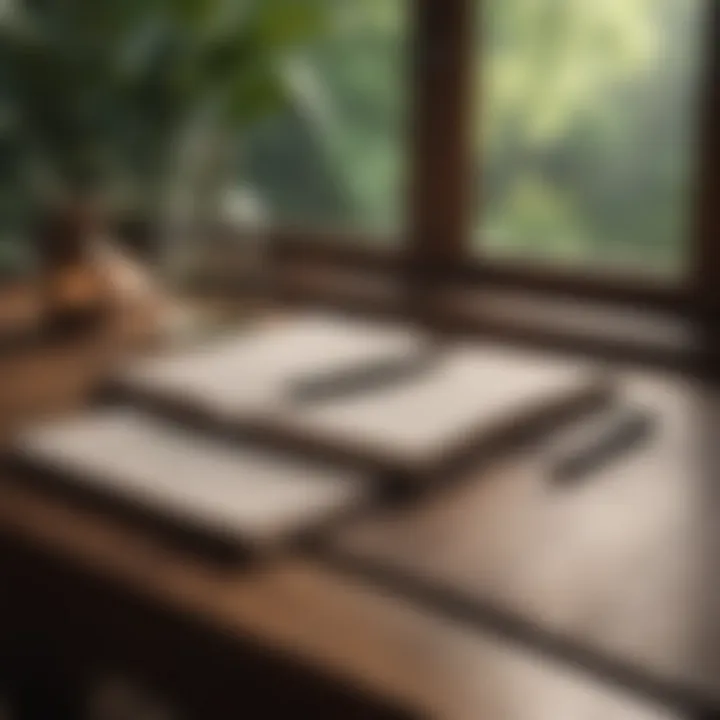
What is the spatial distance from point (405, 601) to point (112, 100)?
0.70 meters

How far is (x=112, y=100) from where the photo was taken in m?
1.28

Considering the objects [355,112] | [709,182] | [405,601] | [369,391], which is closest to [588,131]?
[709,182]

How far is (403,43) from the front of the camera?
150 centimetres

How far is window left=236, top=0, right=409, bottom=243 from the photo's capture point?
152 centimetres

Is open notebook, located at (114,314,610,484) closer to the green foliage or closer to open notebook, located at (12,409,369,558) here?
open notebook, located at (12,409,369,558)

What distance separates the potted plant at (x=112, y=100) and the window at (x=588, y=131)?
9.4 inches

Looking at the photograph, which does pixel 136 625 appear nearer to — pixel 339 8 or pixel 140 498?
pixel 140 498

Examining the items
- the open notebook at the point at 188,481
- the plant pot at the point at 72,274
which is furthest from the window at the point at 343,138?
the open notebook at the point at 188,481

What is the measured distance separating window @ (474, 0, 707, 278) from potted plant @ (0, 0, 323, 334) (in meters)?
0.24

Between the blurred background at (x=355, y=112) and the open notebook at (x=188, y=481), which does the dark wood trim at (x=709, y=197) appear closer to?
the blurred background at (x=355, y=112)

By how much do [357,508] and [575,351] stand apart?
1.47 feet

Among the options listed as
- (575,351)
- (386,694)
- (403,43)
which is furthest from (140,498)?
(403,43)

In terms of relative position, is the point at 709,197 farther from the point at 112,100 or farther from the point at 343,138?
the point at 112,100

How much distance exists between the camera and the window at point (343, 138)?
1.52 m
